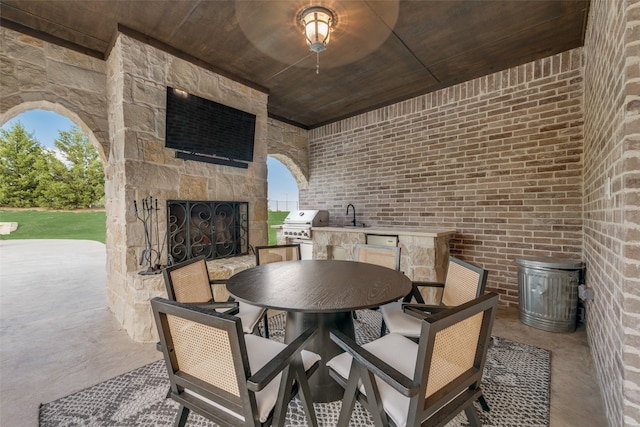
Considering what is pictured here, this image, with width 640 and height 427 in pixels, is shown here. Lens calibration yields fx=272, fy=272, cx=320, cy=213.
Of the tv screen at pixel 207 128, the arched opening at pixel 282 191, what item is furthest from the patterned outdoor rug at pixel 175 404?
the arched opening at pixel 282 191

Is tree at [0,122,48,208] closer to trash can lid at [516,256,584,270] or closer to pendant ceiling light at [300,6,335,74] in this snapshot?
pendant ceiling light at [300,6,335,74]

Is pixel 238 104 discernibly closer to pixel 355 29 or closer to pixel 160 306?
pixel 355 29

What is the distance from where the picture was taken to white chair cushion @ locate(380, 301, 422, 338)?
1.65 metres

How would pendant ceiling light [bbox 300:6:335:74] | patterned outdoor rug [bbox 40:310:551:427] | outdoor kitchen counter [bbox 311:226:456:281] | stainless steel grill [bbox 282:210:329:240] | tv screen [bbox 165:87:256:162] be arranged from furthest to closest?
stainless steel grill [bbox 282:210:329:240] → outdoor kitchen counter [bbox 311:226:456:281] → tv screen [bbox 165:87:256:162] → pendant ceiling light [bbox 300:6:335:74] → patterned outdoor rug [bbox 40:310:551:427]

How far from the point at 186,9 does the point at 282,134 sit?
267cm

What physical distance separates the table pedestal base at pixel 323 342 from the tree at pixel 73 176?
11763 millimetres

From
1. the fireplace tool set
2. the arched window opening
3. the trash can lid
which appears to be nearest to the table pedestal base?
A: the fireplace tool set

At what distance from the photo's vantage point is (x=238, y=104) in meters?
3.37

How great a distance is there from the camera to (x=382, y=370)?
94 cm

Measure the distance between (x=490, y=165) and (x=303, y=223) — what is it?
2592 mm

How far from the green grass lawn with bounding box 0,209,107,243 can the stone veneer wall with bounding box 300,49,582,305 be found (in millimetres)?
10440

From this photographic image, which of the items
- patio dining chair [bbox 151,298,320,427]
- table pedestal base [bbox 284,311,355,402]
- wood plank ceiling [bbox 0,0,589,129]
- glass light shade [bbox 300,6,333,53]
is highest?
wood plank ceiling [bbox 0,0,589,129]

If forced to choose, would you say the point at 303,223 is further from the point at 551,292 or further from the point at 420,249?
the point at 551,292

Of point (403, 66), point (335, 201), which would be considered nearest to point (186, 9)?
point (403, 66)
